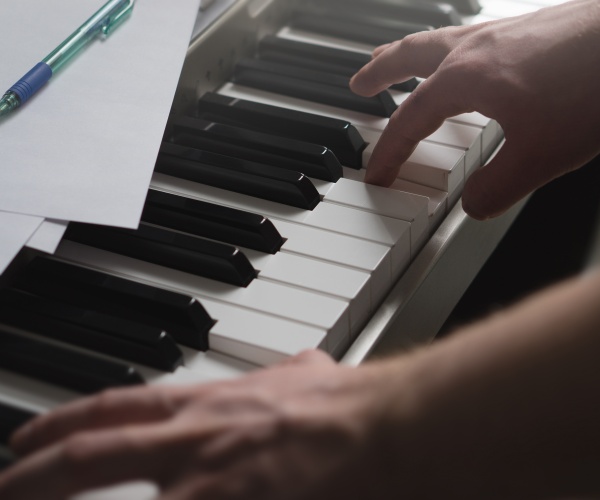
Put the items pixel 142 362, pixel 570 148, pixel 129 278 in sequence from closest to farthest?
pixel 142 362
pixel 129 278
pixel 570 148

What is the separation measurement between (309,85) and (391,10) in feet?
0.93

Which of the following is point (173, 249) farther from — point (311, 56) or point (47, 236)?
point (311, 56)

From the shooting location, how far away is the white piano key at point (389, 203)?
108cm

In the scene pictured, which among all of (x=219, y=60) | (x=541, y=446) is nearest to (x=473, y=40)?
(x=219, y=60)

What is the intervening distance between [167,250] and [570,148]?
488 millimetres

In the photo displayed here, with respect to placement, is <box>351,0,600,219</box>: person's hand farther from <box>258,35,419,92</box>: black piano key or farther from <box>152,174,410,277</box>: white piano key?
<box>258,35,419,92</box>: black piano key

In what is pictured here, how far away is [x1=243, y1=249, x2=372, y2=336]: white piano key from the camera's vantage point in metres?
0.95

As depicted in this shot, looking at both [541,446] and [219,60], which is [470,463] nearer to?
[541,446]

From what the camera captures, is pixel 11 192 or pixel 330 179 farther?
pixel 330 179

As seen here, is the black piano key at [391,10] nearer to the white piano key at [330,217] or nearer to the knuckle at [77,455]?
the white piano key at [330,217]

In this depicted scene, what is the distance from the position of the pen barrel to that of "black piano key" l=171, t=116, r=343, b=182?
185mm

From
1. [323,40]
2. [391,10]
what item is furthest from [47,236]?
[391,10]

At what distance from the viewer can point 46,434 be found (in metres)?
0.71

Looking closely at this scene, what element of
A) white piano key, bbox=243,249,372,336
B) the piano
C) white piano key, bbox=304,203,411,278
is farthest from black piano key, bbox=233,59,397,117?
white piano key, bbox=243,249,372,336
